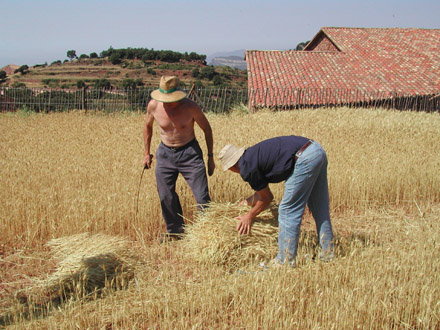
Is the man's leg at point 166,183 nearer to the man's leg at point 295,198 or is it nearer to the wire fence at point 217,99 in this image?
the man's leg at point 295,198

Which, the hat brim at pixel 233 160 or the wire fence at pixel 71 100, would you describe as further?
the wire fence at pixel 71 100

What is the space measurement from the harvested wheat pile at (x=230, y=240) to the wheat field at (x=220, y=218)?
9 cm

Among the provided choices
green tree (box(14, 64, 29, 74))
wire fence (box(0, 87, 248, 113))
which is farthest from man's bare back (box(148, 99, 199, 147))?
green tree (box(14, 64, 29, 74))

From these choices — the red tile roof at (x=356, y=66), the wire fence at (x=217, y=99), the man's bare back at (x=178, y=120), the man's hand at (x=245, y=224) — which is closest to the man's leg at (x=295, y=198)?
the man's hand at (x=245, y=224)

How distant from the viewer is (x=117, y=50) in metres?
63.5

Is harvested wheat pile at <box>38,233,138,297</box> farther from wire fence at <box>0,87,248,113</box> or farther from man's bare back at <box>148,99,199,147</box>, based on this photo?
wire fence at <box>0,87,248,113</box>

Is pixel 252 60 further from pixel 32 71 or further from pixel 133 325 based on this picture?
Result: pixel 32 71

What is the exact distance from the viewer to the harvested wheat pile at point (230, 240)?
3840 millimetres

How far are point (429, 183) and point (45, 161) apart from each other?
6.11 metres

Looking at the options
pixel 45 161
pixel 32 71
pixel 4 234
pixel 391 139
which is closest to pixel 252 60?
pixel 391 139

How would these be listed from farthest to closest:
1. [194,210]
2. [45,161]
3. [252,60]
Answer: [252,60]
[45,161]
[194,210]

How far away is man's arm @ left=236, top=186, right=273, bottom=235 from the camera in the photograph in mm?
3541

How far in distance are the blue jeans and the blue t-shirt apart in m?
0.09

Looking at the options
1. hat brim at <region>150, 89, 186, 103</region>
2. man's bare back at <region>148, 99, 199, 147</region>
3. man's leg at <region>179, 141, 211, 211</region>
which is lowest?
man's leg at <region>179, 141, 211, 211</region>
